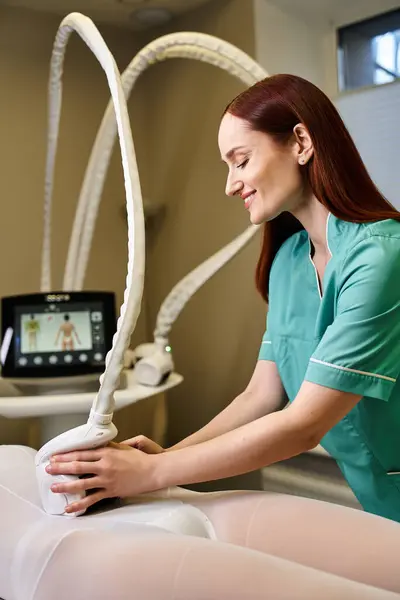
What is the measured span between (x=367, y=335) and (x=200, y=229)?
148cm

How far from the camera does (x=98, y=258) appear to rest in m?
2.43

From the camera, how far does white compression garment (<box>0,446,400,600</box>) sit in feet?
2.25

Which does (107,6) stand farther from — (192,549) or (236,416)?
(192,549)

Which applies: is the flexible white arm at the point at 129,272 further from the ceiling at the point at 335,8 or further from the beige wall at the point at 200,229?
the ceiling at the point at 335,8

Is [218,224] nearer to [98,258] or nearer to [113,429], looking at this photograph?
[98,258]

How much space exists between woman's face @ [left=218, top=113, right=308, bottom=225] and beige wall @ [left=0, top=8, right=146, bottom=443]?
4.37ft

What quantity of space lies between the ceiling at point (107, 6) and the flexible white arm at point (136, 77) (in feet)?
1.31

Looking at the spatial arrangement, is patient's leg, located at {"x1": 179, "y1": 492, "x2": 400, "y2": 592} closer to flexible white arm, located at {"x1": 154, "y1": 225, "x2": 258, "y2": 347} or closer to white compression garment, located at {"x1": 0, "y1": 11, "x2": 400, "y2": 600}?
white compression garment, located at {"x1": 0, "y1": 11, "x2": 400, "y2": 600}

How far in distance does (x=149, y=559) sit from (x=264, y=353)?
1.88ft

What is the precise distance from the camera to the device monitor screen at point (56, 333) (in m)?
1.78

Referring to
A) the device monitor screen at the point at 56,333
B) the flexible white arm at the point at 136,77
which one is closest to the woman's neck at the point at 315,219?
the flexible white arm at the point at 136,77

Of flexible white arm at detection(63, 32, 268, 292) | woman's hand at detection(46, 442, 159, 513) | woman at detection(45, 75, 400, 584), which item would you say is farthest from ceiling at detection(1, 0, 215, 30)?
woman's hand at detection(46, 442, 159, 513)

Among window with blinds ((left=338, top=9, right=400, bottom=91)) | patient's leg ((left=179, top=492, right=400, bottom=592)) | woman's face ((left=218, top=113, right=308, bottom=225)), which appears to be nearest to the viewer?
patient's leg ((left=179, top=492, right=400, bottom=592))

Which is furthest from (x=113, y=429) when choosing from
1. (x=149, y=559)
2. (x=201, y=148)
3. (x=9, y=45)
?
(x=9, y=45)
